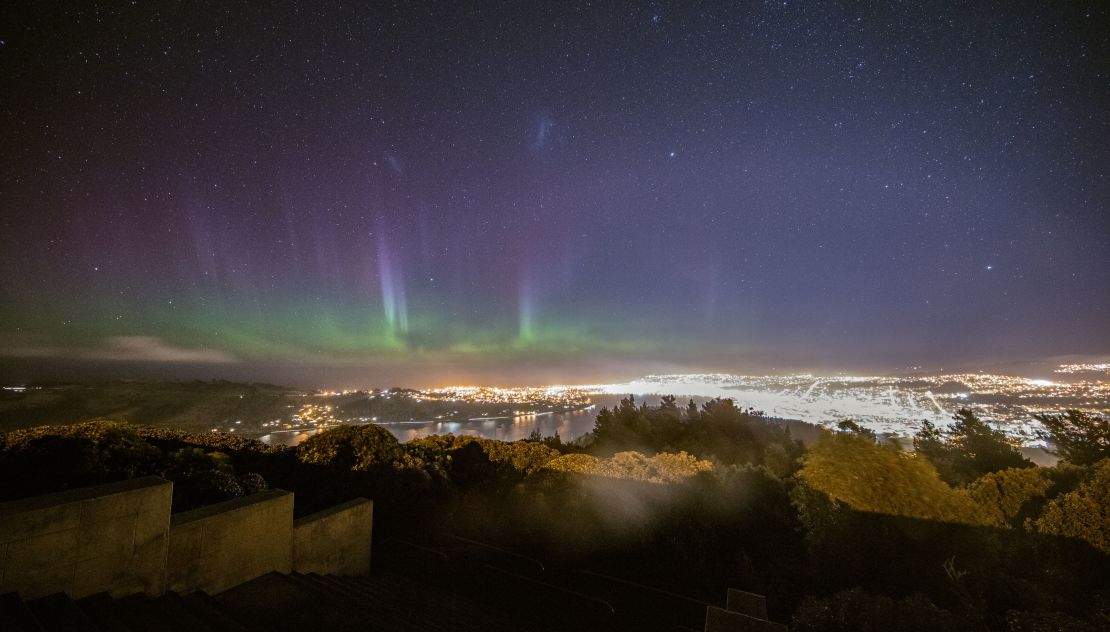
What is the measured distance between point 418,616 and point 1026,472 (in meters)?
12.1

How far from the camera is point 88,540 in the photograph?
3.68m

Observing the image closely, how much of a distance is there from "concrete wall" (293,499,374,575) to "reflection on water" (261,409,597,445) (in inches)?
1732

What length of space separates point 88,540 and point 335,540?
317 centimetres

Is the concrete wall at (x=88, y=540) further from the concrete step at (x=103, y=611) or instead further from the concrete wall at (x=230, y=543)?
the concrete wall at (x=230, y=543)

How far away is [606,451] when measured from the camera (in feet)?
73.7

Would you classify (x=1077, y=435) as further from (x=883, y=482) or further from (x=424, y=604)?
(x=424, y=604)

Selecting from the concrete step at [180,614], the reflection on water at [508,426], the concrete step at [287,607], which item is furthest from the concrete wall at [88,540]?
the reflection on water at [508,426]

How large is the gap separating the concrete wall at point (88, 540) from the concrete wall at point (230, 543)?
0.84 ft

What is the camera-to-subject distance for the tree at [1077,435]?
13172 millimetres

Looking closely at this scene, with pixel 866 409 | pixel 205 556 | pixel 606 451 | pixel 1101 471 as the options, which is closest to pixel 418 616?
pixel 205 556

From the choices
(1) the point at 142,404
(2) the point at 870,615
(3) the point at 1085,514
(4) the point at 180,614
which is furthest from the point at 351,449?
(1) the point at 142,404

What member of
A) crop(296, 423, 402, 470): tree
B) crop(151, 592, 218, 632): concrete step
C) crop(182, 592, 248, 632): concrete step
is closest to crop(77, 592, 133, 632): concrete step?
crop(151, 592, 218, 632): concrete step

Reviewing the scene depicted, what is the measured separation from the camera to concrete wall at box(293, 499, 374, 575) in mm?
5895

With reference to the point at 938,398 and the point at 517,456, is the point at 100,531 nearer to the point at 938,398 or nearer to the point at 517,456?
the point at 517,456
